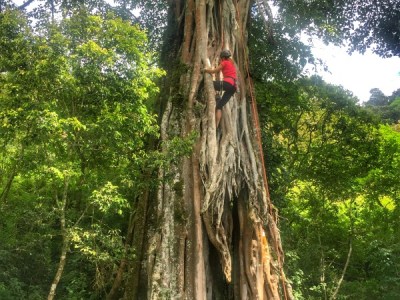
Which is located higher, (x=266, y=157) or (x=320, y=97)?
(x=320, y=97)

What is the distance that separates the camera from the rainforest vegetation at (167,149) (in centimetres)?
388

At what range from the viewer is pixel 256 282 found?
426 cm

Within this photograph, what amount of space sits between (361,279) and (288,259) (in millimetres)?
2991

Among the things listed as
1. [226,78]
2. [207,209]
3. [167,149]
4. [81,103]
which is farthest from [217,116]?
[81,103]

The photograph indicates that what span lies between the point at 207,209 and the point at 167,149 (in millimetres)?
763

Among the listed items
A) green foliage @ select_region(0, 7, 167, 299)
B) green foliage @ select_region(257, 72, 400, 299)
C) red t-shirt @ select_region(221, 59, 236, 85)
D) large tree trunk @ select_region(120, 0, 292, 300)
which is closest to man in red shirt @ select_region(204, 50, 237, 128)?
red t-shirt @ select_region(221, 59, 236, 85)

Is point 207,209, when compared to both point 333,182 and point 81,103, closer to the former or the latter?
point 81,103

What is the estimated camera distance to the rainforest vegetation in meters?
3.88

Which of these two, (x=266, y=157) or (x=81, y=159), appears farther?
(x=266, y=157)

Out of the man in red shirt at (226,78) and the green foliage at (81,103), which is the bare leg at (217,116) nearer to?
the man in red shirt at (226,78)

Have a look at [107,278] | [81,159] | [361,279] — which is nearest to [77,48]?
[81,159]

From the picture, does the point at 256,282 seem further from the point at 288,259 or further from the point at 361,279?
the point at 361,279

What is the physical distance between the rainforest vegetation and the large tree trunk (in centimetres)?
2

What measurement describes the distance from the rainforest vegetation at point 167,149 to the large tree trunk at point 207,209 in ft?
0.05
